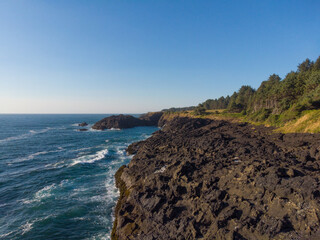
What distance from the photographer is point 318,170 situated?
58.4ft

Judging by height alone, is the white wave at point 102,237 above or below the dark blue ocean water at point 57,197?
below

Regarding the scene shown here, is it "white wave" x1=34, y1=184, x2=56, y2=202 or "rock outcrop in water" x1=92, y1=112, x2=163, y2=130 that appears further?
"rock outcrop in water" x1=92, y1=112, x2=163, y2=130

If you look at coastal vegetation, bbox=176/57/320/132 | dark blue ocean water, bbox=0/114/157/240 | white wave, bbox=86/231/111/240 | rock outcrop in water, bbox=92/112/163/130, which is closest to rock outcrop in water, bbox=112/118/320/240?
white wave, bbox=86/231/111/240

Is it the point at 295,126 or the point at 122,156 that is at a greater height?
the point at 295,126

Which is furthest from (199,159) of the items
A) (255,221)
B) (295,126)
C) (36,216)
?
(295,126)

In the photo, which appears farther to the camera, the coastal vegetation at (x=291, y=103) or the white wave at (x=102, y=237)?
the coastal vegetation at (x=291, y=103)

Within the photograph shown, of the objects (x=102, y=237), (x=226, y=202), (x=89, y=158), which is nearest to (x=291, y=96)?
(x=226, y=202)

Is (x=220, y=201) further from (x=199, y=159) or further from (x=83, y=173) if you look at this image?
(x=83, y=173)

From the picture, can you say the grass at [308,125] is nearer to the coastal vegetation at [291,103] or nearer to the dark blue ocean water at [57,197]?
the coastal vegetation at [291,103]

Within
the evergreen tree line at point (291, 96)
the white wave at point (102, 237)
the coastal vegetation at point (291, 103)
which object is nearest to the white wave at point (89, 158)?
the white wave at point (102, 237)

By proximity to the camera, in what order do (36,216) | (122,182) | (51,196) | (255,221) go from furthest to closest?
1. (122,182)
2. (51,196)
3. (36,216)
4. (255,221)

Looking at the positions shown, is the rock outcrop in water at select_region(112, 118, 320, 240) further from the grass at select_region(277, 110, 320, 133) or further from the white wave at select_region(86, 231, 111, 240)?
the grass at select_region(277, 110, 320, 133)

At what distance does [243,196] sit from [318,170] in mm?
10547

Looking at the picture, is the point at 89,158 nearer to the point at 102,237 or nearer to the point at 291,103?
the point at 102,237
